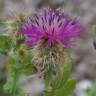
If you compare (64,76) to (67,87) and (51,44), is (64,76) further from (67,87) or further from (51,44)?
(51,44)

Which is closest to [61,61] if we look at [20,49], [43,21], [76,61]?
[43,21]

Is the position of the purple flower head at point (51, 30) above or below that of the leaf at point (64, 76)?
above

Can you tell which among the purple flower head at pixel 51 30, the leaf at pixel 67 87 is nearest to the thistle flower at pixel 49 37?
the purple flower head at pixel 51 30

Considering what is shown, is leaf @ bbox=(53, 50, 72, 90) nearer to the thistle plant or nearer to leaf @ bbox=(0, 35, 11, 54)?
the thistle plant

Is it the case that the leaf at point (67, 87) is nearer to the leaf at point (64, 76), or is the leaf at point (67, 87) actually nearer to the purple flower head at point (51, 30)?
the leaf at point (64, 76)

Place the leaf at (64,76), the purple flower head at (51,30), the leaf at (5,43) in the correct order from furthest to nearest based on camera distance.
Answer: the leaf at (5,43) → the leaf at (64,76) → the purple flower head at (51,30)

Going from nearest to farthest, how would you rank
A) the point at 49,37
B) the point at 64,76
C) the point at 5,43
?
the point at 49,37 → the point at 64,76 → the point at 5,43

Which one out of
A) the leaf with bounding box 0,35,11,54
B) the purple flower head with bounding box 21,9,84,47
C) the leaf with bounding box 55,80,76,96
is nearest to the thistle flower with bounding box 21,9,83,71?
the purple flower head with bounding box 21,9,84,47

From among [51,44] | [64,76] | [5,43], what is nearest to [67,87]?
[64,76]
